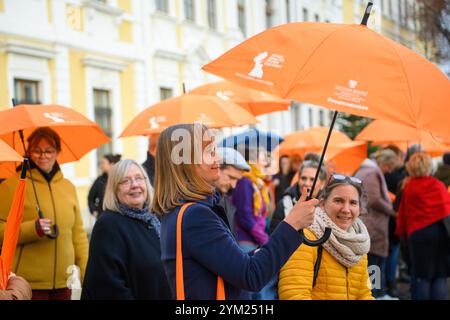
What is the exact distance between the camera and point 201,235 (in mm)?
2699

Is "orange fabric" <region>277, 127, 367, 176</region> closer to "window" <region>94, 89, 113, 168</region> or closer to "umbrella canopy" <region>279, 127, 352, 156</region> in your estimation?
"umbrella canopy" <region>279, 127, 352, 156</region>

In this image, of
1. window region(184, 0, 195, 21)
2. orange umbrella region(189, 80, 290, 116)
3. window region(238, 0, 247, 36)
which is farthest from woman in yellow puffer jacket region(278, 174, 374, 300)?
window region(238, 0, 247, 36)

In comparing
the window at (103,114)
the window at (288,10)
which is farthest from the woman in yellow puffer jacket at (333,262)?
the window at (288,10)

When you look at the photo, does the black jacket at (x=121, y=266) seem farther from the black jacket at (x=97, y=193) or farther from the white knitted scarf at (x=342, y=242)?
the black jacket at (x=97, y=193)

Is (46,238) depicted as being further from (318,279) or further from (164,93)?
(164,93)

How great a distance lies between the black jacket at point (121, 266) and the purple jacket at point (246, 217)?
2.48 m

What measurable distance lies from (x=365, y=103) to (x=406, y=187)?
14.0 feet

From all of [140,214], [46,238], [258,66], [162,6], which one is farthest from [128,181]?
[162,6]

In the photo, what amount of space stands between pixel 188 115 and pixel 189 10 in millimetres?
15231

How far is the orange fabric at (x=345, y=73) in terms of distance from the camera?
10.9 ft

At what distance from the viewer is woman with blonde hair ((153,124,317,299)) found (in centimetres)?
269

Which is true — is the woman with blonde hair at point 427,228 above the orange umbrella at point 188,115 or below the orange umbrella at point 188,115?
below

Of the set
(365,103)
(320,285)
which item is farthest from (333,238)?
(365,103)

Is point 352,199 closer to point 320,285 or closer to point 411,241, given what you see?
point 320,285
